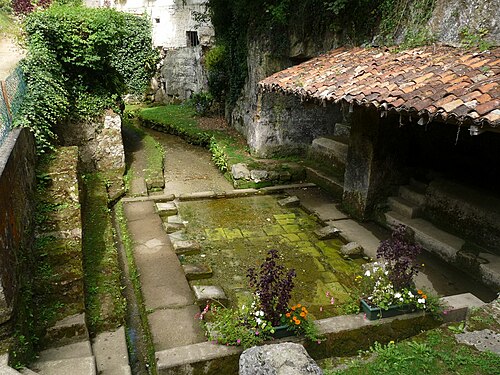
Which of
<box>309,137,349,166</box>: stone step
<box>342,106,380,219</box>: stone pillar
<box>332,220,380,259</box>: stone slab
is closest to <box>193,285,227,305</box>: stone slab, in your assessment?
<box>332,220,380,259</box>: stone slab

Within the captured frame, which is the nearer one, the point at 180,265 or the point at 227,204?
the point at 180,265

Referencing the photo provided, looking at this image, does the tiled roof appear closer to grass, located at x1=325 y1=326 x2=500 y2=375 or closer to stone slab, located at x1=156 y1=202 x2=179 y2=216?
grass, located at x1=325 y1=326 x2=500 y2=375

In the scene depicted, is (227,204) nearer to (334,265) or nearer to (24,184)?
(334,265)

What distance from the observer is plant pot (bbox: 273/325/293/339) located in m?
4.54

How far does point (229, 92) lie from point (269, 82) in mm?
7114

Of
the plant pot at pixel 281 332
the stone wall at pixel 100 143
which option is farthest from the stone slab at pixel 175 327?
the stone wall at pixel 100 143

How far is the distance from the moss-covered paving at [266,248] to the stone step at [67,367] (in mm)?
2410

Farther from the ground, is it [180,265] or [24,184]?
[24,184]

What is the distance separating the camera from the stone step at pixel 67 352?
4.37m

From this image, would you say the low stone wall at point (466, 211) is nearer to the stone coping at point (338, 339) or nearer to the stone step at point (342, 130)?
the stone coping at point (338, 339)

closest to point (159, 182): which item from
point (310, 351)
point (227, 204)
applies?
point (227, 204)

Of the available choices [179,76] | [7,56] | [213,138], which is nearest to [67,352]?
[213,138]

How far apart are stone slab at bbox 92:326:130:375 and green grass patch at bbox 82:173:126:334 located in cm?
13

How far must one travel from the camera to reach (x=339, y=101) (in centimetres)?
628
